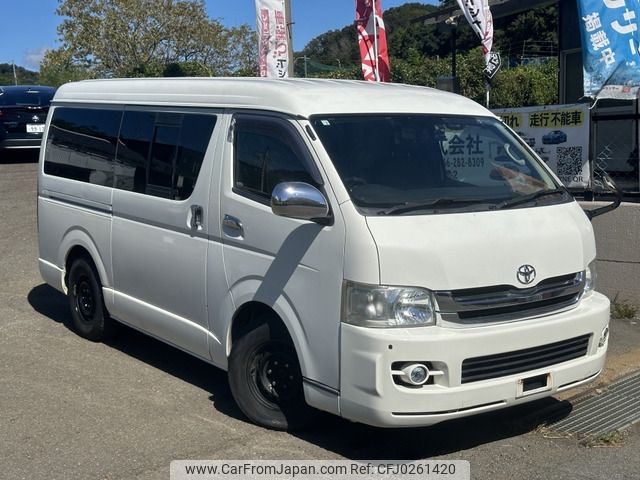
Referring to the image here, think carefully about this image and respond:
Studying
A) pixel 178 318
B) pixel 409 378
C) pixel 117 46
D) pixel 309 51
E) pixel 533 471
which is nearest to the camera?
pixel 409 378

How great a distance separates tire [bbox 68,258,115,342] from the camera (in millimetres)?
7039

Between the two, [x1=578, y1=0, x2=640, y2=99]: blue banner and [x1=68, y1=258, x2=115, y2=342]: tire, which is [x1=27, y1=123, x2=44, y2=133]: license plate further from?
[x1=578, y1=0, x2=640, y2=99]: blue banner

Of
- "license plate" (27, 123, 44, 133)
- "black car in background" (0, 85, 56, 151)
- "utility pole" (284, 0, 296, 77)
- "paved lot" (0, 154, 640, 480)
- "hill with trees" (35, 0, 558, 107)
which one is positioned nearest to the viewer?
"paved lot" (0, 154, 640, 480)

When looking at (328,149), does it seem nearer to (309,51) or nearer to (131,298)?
(131,298)

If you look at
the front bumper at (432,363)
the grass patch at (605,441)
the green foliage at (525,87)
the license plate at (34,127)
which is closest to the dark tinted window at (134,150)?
the front bumper at (432,363)

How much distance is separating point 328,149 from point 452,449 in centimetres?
194

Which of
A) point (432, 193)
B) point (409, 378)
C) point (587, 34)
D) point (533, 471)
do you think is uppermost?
point (587, 34)

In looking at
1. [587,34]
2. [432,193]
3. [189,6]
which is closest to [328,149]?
[432,193]

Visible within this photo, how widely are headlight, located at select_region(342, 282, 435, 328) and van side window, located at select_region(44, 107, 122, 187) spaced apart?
3047mm

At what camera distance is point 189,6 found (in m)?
34.9

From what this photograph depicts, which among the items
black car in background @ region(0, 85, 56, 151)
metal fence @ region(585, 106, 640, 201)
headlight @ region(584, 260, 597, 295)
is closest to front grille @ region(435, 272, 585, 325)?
headlight @ region(584, 260, 597, 295)

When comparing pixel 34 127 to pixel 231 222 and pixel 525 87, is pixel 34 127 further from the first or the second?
pixel 525 87

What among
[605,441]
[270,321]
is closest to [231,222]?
[270,321]

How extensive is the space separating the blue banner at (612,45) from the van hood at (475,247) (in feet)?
13.1
